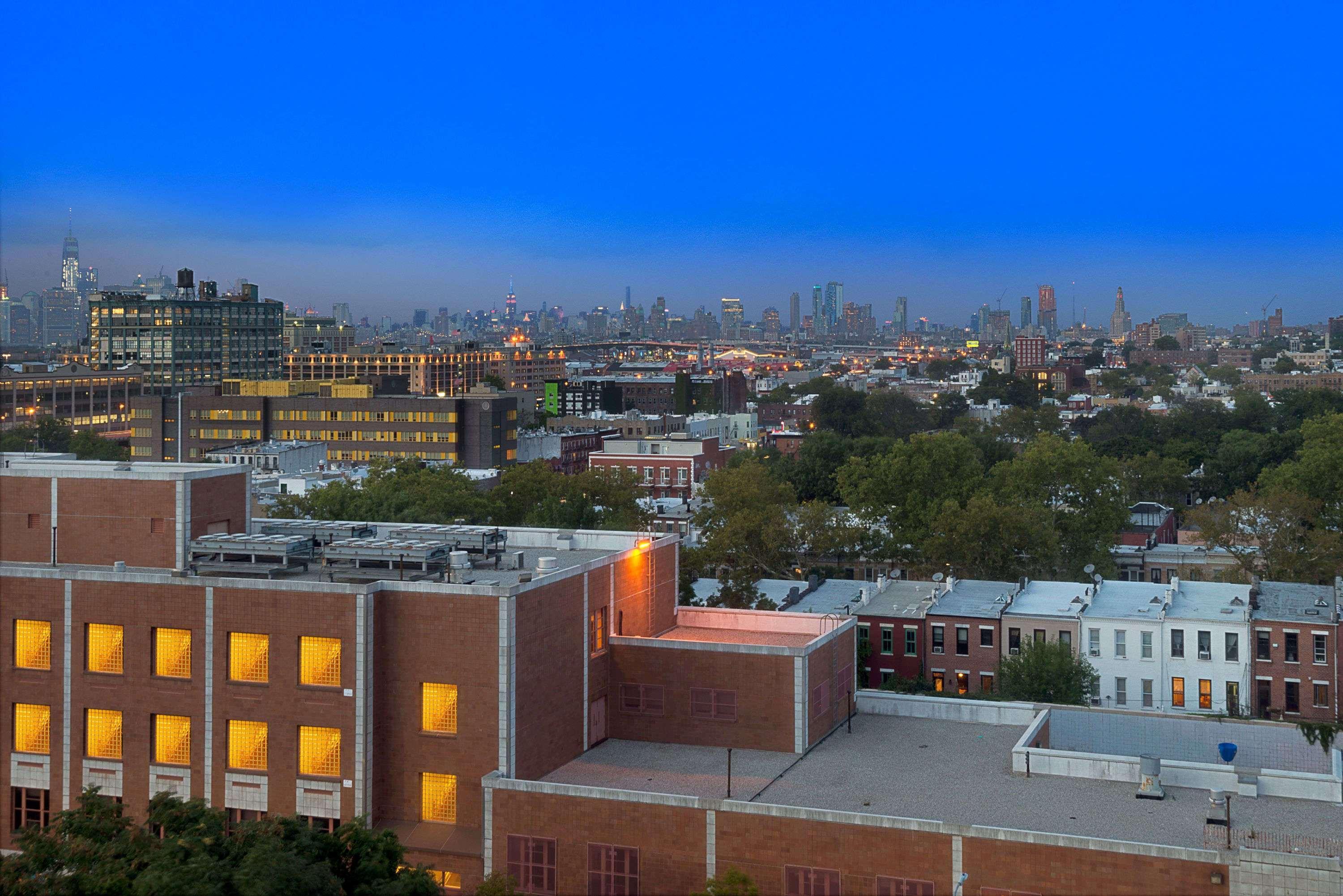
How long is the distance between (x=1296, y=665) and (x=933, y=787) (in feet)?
84.7

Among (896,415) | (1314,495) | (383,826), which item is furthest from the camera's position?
(896,415)

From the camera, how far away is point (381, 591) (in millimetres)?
25891

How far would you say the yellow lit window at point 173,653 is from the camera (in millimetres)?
26500

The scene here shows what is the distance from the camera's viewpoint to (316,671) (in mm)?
25781

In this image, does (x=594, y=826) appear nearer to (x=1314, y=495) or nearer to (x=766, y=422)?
(x=1314, y=495)

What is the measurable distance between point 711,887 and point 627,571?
10309mm

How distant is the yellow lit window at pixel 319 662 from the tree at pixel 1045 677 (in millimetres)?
25542

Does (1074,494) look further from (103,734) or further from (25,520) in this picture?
(103,734)

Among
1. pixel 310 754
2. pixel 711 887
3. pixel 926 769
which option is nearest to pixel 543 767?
pixel 310 754

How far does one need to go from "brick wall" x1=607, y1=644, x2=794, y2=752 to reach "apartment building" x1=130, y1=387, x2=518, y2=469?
245ft

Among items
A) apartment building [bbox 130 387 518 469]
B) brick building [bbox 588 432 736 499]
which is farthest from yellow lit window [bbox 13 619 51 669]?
apartment building [bbox 130 387 518 469]

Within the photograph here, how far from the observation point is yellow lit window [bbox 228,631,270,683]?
2612cm

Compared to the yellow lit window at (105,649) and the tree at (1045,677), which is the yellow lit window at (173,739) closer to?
the yellow lit window at (105,649)

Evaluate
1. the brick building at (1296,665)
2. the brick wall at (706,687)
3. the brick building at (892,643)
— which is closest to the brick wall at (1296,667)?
the brick building at (1296,665)
